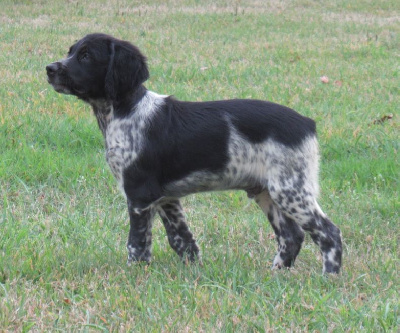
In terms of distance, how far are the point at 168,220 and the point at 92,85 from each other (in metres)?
1.08

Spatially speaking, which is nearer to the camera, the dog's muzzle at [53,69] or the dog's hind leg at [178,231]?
the dog's muzzle at [53,69]

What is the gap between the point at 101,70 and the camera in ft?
15.5

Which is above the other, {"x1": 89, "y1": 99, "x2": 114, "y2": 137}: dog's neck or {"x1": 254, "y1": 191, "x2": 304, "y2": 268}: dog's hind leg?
{"x1": 89, "y1": 99, "x2": 114, "y2": 137}: dog's neck

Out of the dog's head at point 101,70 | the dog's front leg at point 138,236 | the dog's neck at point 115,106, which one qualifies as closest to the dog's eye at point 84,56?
the dog's head at point 101,70

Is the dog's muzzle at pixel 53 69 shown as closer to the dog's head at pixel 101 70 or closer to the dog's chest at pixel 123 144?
the dog's head at pixel 101 70

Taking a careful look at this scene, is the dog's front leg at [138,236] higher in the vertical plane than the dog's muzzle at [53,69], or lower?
lower

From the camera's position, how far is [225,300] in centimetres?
404

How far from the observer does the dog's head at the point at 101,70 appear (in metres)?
4.69

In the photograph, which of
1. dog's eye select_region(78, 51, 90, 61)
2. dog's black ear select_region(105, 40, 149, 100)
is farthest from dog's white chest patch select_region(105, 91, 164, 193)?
dog's eye select_region(78, 51, 90, 61)

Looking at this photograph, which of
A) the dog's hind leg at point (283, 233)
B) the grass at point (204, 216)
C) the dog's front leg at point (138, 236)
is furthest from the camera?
the dog's hind leg at point (283, 233)

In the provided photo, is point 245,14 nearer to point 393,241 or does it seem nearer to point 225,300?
point 393,241

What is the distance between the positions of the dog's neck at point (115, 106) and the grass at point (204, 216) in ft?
2.97

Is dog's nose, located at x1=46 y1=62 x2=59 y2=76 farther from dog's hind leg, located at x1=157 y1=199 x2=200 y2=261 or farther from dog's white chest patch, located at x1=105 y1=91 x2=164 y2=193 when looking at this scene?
dog's hind leg, located at x1=157 y1=199 x2=200 y2=261

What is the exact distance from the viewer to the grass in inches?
156
